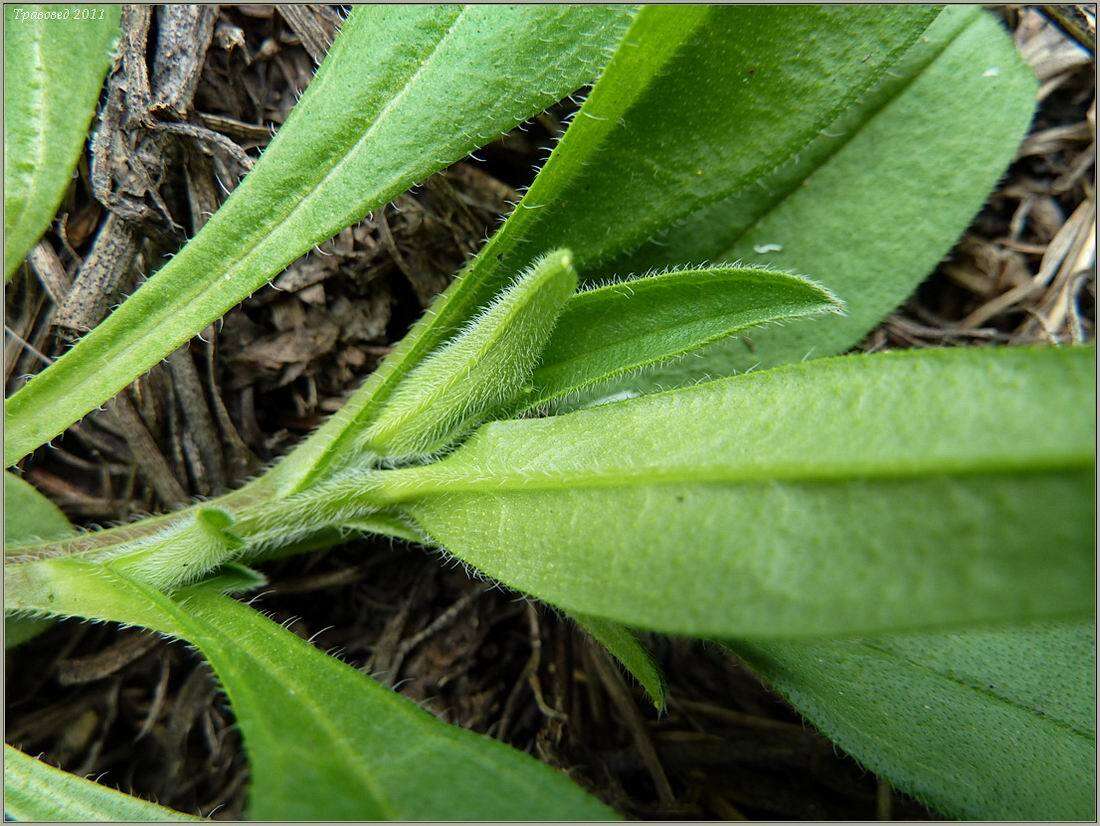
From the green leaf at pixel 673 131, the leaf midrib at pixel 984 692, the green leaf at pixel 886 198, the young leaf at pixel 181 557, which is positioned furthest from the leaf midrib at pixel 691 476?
the green leaf at pixel 886 198

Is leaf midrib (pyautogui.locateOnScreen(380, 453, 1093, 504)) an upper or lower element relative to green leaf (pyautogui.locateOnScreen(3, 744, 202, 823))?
upper

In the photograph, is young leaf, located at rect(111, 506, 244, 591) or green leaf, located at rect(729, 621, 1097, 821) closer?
green leaf, located at rect(729, 621, 1097, 821)

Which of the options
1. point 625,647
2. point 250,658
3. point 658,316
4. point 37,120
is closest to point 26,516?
point 250,658

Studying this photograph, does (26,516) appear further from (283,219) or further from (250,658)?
(283,219)

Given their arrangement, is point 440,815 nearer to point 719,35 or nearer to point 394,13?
point 719,35

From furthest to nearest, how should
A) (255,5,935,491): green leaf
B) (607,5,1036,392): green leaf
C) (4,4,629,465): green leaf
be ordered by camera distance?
(607,5,1036,392): green leaf, (4,4,629,465): green leaf, (255,5,935,491): green leaf

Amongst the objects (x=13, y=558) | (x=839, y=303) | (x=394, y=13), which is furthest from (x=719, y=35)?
(x=13, y=558)

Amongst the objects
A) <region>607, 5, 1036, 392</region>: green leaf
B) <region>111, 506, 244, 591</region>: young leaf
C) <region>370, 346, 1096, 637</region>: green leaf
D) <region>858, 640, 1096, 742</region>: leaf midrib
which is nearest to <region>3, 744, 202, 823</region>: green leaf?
<region>111, 506, 244, 591</region>: young leaf

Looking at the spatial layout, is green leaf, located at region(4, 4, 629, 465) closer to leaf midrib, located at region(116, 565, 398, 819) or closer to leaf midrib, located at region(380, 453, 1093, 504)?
leaf midrib, located at region(116, 565, 398, 819)
